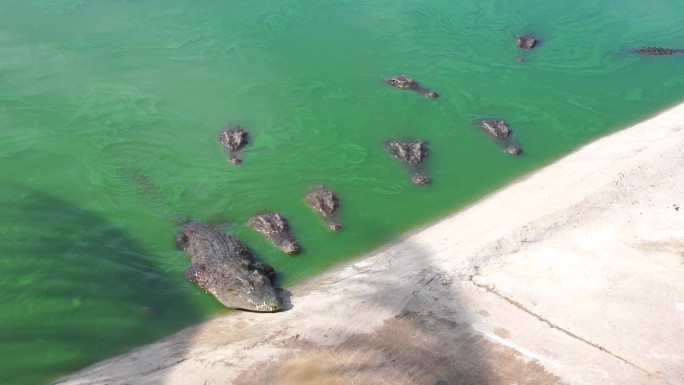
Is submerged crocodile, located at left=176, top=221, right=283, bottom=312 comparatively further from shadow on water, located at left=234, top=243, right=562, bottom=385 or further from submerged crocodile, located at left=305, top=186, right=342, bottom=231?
submerged crocodile, located at left=305, top=186, right=342, bottom=231

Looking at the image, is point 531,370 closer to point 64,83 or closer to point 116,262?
point 116,262

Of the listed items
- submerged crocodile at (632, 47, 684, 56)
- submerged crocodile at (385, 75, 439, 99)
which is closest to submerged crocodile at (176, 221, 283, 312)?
submerged crocodile at (385, 75, 439, 99)

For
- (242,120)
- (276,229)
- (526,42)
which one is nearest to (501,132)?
(526,42)

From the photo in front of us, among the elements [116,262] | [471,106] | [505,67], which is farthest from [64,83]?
[505,67]

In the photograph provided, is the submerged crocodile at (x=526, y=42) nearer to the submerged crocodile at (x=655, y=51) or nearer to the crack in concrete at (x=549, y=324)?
the submerged crocodile at (x=655, y=51)

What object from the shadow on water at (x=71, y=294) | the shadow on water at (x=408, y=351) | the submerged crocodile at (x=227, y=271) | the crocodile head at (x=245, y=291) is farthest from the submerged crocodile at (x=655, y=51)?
the shadow on water at (x=71, y=294)
